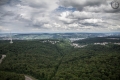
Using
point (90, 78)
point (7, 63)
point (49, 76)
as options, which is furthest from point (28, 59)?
point (90, 78)

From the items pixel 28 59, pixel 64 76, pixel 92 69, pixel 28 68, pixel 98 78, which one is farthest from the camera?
pixel 28 59

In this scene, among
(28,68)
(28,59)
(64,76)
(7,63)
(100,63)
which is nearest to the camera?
(64,76)

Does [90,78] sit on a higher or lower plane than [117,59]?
lower

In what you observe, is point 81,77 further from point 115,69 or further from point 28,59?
point 28,59

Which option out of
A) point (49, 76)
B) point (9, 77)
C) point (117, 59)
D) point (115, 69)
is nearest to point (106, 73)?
point (115, 69)

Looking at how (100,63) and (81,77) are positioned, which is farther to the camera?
(100,63)

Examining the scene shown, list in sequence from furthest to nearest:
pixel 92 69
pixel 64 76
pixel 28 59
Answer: pixel 28 59, pixel 92 69, pixel 64 76

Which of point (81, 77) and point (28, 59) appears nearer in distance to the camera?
point (81, 77)

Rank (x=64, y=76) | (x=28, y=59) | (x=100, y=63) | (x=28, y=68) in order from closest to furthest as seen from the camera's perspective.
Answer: (x=64, y=76), (x=100, y=63), (x=28, y=68), (x=28, y=59)

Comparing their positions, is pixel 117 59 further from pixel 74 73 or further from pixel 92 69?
pixel 74 73
